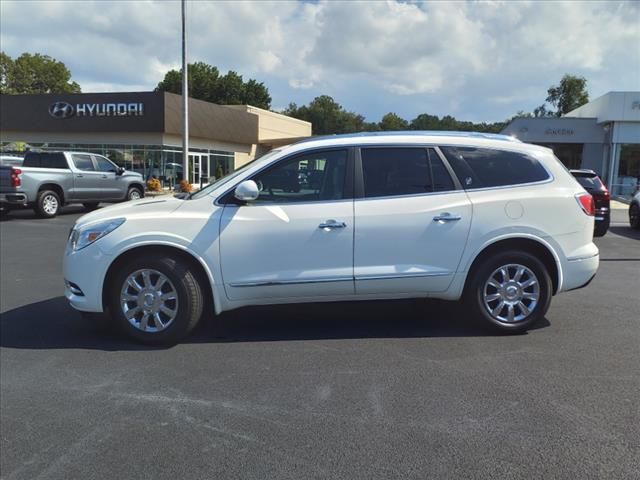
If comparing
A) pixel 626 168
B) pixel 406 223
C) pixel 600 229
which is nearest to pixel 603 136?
pixel 626 168

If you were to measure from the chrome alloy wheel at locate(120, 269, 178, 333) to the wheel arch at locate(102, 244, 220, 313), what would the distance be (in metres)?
0.16

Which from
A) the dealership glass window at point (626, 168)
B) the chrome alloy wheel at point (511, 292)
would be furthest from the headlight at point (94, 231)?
the dealership glass window at point (626, 168)

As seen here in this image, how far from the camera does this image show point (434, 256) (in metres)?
4.60

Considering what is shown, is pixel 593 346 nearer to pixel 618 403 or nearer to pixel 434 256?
pixel 618 403

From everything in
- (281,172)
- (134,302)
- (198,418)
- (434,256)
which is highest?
(281,172)

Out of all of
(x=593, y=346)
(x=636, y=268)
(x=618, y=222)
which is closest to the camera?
(x=593, y=346)

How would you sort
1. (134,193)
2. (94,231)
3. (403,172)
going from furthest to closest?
1. (134,193)
2. (403,172)
3. (94,231)

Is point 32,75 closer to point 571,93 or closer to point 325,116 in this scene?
point 325,116

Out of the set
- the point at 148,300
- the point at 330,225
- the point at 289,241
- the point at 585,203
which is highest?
the point at 585,203

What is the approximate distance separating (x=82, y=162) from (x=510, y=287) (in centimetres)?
1478

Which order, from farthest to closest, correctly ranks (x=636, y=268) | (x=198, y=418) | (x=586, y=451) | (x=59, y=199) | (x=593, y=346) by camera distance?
(x=59, y=199) → (x=636, y=268) → (x=593, y=346) → (x=198, y=418) → (x=586, y=451)

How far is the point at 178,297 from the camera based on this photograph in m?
4.46

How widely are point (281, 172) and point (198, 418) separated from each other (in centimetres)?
225

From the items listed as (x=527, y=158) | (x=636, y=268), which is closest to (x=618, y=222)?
(x=636, y=268)
